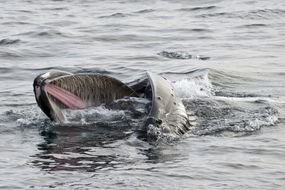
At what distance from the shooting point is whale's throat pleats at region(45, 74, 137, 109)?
11.2 meters

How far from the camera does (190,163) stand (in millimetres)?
9789

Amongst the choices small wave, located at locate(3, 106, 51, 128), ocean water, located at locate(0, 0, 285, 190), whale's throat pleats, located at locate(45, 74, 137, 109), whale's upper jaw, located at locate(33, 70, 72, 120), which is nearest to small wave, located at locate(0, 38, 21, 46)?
ocean water, located at locate(0, 0, 285, 190)

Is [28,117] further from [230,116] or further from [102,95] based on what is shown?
[230,116]

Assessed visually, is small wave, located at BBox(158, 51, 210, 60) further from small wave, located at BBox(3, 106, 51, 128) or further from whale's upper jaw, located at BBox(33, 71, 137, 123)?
whale's upper jaw, located at BBox(33, 71, 137, 123)

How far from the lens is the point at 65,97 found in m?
11.4

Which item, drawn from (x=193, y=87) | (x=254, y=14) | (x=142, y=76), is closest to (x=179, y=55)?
(x=193, y=87)

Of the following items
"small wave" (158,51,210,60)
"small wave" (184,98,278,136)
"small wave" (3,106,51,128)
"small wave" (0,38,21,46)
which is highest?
"small wave" (3,106,51,128)

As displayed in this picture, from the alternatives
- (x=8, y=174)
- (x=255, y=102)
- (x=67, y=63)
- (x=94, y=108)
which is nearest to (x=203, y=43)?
(x=67, y=63)

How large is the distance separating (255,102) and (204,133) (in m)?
2.10

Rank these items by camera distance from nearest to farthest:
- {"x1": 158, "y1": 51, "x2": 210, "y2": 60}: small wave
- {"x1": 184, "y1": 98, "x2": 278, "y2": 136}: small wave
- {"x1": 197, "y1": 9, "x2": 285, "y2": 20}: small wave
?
{"x1": 184, "y1": 98, "x2": 278, "y2": 136}: small wave
{"x1": 158, "y1": 51, "x2": 210, "y2": 60}: small wave
{"x1": 197, "y1": 9, "x2": 285, "y2": 20}: small wave

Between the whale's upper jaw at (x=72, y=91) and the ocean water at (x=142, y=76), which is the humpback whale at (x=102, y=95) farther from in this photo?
the ocean water at (x=142, y=76)

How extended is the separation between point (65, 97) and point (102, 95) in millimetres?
682

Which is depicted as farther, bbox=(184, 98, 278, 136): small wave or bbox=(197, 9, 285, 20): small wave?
bbox=(197, 9, 285, 20): small wave

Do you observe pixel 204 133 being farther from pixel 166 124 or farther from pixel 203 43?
pixel 203 43
